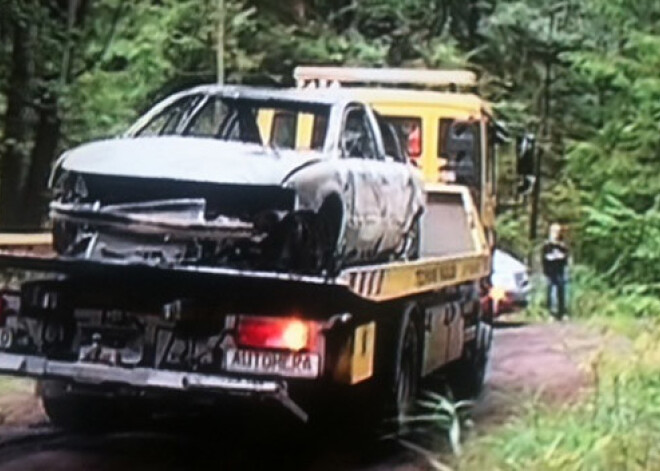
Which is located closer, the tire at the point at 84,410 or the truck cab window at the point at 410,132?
the tire at the point at 84,410

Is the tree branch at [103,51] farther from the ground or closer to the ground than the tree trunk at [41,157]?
farther from the ground

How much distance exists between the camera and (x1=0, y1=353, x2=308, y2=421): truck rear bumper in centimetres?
254

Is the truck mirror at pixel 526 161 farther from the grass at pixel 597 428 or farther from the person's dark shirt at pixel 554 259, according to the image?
the grass at pixel 597 428

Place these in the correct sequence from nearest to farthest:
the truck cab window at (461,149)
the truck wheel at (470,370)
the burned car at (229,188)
Answer: the burned car at (229,188), the truck wheel at (470,370), the truck cab window at (461,149)

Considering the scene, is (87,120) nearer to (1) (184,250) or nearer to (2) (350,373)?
(1) (184,250)

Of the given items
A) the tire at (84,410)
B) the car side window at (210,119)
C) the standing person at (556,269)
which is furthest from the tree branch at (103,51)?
the standing person at (556,269)

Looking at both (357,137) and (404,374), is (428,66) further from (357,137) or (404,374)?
(404,374)

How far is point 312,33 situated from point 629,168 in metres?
0.87

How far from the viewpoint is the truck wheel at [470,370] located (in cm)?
345

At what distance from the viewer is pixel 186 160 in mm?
2732

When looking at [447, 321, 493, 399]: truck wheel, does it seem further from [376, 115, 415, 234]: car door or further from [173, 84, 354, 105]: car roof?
[173, 84, 354, 105]: car roof

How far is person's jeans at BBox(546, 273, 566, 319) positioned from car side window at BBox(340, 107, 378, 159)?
53 cm

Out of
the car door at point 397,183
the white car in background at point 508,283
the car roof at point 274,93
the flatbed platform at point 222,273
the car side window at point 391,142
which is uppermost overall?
the car roof at point 274,93

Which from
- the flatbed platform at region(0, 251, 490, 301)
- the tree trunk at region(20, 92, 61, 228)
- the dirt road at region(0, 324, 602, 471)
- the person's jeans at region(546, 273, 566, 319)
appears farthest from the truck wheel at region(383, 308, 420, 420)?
the tree trunk at region(20, 92, 61, 228)
